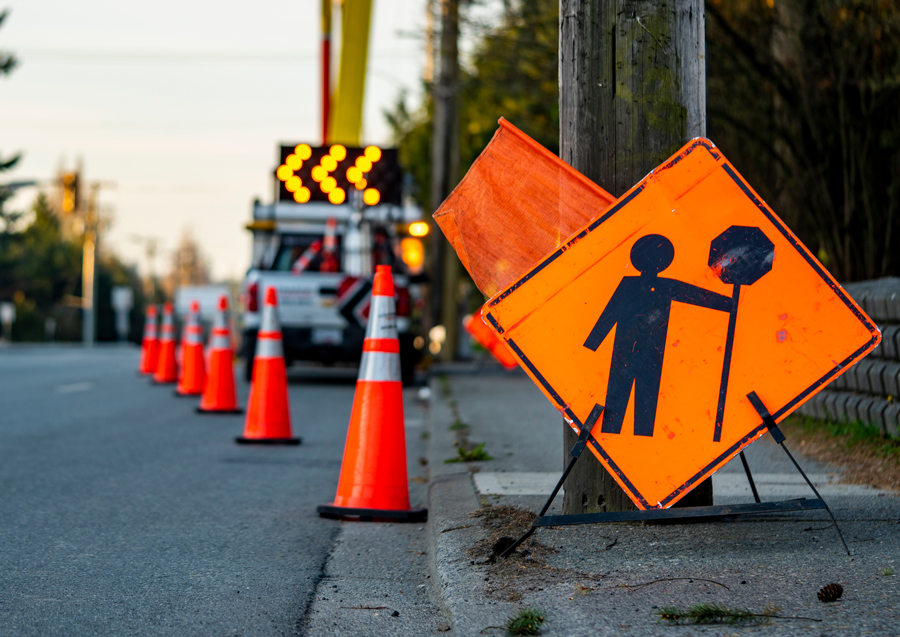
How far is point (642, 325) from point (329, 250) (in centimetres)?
1165

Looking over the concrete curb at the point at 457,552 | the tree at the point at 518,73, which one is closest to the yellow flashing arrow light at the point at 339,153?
the tree at the point at 518,73

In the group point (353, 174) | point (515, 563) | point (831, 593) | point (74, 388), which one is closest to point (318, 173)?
point (353, 174)

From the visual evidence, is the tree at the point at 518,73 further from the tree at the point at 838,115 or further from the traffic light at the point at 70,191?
the traffic light at the point at 70,191

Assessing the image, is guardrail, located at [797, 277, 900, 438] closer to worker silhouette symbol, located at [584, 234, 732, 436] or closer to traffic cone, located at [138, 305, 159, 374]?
worker silhouette symbol, located at [584, 234, 732, 436]

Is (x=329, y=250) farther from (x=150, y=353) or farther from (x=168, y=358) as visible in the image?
(x=150, y=353)

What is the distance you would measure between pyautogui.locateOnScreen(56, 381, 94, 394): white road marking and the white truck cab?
7.09 feet

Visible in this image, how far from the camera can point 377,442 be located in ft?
16.1

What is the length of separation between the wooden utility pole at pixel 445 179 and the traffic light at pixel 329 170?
22.2 ft

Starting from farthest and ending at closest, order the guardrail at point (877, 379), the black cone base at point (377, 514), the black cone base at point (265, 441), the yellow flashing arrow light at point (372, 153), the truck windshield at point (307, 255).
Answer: the truck windshield at point (307, 255)
the yellow flashing arrow light at point (372, 153)
the black cone base at point (265, 441)
the guardrail at point (877, 379)
the black cone base at point (377, 514)

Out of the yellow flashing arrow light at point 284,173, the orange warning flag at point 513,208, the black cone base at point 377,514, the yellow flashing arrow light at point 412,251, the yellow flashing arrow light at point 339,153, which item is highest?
the yellow flashing arrow light at point 339,153

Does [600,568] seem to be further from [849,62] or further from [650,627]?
[849,62]

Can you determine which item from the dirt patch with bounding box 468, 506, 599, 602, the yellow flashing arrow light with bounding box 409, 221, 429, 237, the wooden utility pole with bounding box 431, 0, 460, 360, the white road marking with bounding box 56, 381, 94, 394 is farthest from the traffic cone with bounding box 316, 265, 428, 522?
the wooden utility pole with bounding box 431, 0, 460, 360

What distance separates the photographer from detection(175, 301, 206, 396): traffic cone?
1194 cm

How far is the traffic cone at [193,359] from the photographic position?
11938 mm
